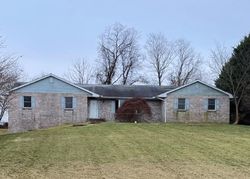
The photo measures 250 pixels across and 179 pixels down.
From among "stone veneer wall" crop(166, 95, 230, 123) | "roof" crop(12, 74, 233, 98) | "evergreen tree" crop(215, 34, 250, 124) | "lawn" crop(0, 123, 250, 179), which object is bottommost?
"lawn" crop(0, 123, 250, 179)

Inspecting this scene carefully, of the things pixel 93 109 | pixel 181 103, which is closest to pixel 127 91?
pixel 93 109

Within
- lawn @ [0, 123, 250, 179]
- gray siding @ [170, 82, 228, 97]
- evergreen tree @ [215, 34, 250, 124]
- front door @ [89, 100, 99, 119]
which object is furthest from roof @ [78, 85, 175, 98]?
lawn @ [0, 123, 250, 179]

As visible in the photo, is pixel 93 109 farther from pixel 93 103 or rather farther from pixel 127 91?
pixel 127 91

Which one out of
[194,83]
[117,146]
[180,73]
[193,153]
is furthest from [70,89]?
[180,73]

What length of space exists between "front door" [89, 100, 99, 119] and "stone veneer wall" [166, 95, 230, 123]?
6.23 metres

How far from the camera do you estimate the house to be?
34.3 metres

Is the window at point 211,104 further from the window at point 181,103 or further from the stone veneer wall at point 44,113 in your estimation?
the stone veneer wall at point 44,113

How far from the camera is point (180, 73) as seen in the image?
61.6 meters

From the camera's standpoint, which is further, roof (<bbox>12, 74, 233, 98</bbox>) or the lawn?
roof (<bbox>12, 74, 233, 98</bbox>)

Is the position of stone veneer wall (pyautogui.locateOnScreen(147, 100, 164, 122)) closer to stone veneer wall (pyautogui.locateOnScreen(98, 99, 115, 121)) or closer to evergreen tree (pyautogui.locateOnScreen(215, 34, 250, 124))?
stone veneer wall (pyautogui.locateOnScreen(98, 99, 115, 121))

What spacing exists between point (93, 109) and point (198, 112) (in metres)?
9.10

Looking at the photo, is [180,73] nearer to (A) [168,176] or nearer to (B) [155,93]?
(B) [155,93]

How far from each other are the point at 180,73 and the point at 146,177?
5285cm

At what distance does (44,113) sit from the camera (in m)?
34.5
